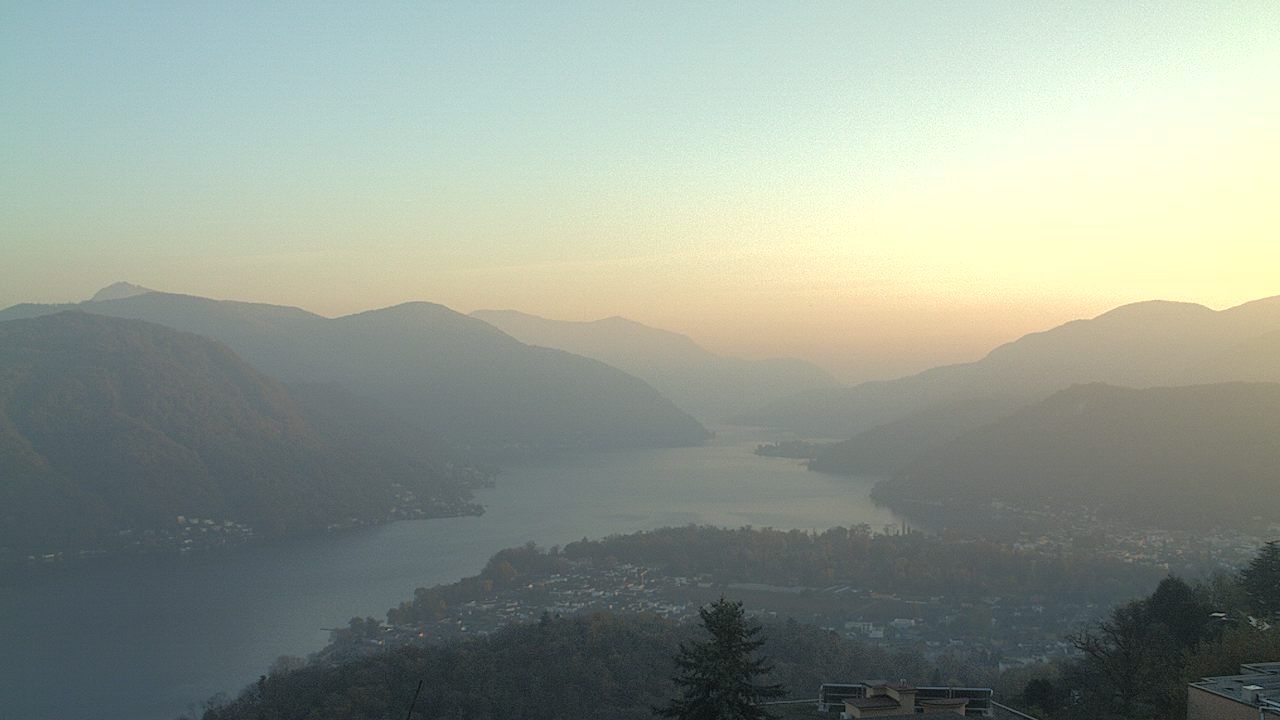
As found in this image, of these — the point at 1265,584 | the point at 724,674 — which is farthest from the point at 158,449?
the point at 724,674

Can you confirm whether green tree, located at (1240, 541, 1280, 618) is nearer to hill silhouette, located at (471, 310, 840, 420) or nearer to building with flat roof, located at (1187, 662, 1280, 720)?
building with flat roof, located at (1187, 662, 1280, 720)

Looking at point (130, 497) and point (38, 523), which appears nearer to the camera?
point (38, 523)

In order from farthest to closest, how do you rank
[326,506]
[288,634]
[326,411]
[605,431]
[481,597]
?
[605,431]
[326,411]
[326,506]
[481,597]
[288,634]

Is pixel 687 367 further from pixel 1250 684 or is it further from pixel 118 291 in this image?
pixel 1250 684

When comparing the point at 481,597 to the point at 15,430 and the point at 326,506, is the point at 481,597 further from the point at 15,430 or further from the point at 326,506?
the point at 15,430

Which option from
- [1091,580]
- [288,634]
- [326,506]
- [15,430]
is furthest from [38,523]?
[1091,580]

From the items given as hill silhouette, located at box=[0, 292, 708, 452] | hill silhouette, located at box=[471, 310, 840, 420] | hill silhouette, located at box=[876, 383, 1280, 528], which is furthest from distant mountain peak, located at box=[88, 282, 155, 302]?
hill silhouette, located at box=[876, 383, 1280, 528]
